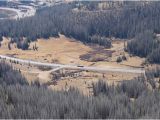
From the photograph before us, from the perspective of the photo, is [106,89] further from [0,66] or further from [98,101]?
[0,66]

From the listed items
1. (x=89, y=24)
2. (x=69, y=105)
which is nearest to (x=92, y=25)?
(x=89, y=24)

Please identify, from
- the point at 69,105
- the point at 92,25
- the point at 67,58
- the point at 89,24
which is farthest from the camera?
the point at 89,24

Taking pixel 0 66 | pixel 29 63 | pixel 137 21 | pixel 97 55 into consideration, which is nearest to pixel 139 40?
pixel 97 55

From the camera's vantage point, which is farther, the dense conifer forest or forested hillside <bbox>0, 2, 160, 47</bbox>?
forested hillside <bbox>0, 2, 160, 47</bbox>

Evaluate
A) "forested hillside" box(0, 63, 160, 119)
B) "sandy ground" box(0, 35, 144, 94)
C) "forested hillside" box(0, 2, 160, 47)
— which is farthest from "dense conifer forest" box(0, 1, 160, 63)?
"forested hillside" box(0, 63, 160, 119)

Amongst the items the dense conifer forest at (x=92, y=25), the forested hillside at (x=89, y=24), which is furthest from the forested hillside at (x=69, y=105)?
the forested hillside at (x=89, y=24)

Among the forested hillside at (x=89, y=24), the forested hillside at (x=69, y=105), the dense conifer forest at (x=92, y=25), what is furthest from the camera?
the forested hillside at (x=89, y=24)

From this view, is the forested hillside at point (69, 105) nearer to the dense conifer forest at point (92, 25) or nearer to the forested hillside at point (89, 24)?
the dense conifer forest at point (92, 25)

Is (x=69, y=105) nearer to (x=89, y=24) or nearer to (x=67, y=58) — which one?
(x=67, y=58)

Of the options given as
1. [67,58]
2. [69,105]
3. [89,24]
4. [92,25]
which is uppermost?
[89,24]

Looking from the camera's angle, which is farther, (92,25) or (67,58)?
(92,25)

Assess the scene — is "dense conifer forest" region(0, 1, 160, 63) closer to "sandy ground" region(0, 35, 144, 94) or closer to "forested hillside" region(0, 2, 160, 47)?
"forested hillside" region(0, 2, 160, 47)
